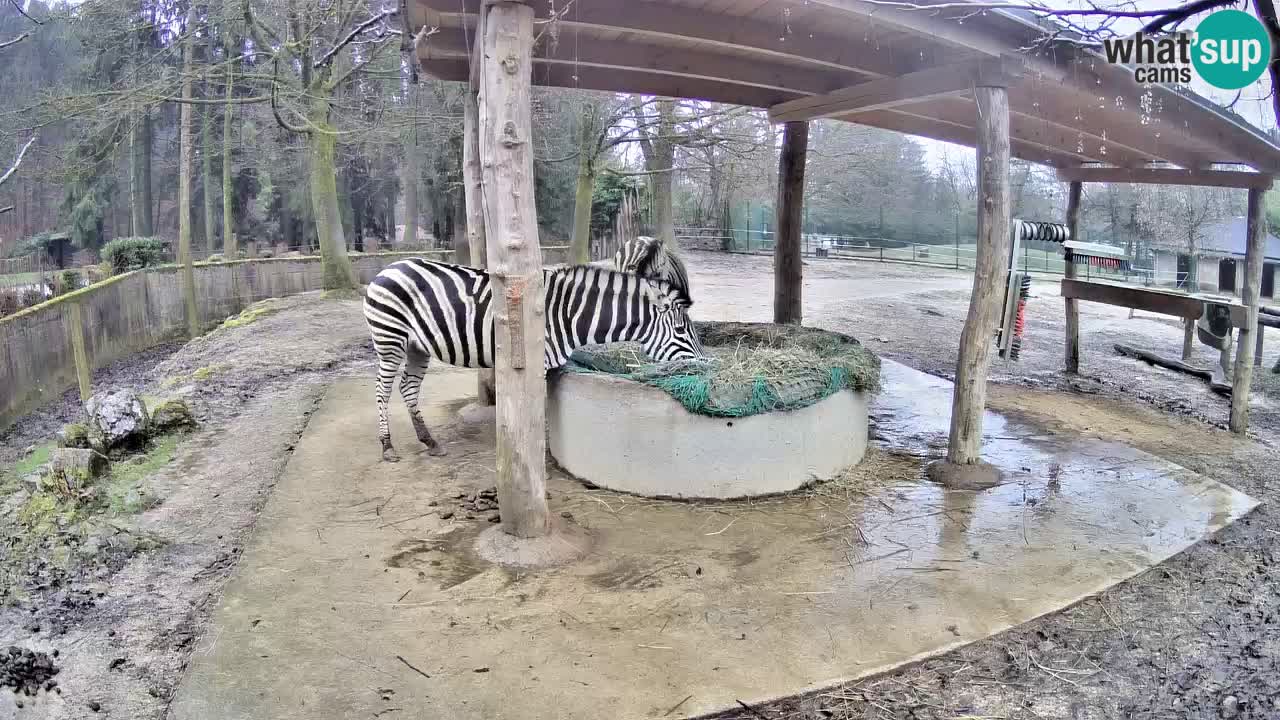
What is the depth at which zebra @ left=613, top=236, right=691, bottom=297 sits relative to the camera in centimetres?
647

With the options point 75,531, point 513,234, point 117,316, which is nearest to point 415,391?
point 75,531

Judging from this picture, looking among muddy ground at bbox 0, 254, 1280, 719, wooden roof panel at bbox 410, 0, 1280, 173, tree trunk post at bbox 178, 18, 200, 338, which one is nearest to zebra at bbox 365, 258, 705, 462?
muddy ground at bbox 0, 254, 1280, 719

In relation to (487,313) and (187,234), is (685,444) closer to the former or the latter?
(487,313)

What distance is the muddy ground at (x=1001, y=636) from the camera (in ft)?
10.6

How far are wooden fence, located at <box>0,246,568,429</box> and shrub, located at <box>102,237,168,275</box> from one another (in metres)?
2.16

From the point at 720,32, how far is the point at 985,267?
2473 millimetres

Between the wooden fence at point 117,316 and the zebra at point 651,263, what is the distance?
276 inches

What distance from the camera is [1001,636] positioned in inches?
147

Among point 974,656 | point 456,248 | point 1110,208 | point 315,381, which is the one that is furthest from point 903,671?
point 1110,208

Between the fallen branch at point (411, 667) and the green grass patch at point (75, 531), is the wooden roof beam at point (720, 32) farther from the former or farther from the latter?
the green grass patch at point (75, 531)

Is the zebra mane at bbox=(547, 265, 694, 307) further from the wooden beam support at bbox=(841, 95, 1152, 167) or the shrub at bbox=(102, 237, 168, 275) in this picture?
the shrub at bbox=(102, 237, 168, 275)

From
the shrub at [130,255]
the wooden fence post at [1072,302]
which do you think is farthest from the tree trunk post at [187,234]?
the wooden fence post at [1072,302]

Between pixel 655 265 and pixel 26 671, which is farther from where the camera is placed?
pixel 655 265

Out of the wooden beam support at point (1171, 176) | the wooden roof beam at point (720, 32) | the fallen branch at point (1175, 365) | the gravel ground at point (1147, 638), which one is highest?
the wooden roof beam at point (720, 32)
